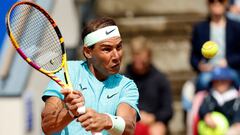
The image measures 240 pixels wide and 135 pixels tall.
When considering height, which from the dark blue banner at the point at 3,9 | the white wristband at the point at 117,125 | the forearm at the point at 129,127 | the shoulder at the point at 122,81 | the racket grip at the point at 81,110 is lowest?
the dark blue banner at the point at 3,9

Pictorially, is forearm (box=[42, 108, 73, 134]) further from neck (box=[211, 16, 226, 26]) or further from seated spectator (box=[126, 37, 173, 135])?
neck (box=[211, 16, 226, 26])

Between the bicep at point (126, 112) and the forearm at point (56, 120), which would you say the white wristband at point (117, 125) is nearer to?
the bicep at point (126, 112)

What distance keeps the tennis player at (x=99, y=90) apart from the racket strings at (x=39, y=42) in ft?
0.33

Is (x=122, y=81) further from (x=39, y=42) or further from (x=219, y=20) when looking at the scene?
(x=219, y=20)

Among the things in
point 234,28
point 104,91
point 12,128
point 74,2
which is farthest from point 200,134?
point 104,91

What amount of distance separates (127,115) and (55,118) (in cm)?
46

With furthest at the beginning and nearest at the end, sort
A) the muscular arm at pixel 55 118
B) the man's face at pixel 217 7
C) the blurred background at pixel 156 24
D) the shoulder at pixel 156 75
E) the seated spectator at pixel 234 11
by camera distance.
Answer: the blurred background at pixel 156 24 < the seated spectator at pixel 234 11 < the shoulder at pixel 156 75 < the man's face at pixel 217 7 < the muscular arm at pixel 55 118

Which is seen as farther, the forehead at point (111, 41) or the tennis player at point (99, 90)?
the forehead at point (111, 41)

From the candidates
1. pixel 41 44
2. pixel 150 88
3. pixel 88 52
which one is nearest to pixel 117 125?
pixel 88 52

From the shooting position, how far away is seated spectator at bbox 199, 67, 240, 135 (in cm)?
812

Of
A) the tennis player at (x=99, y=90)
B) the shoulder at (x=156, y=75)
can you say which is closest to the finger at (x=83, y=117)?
the tennis player at (x=99, y=90)

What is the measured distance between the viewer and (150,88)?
879 centimetres

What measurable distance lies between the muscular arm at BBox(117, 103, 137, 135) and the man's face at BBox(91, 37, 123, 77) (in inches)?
8.3

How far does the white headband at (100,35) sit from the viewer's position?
480 centimetres
